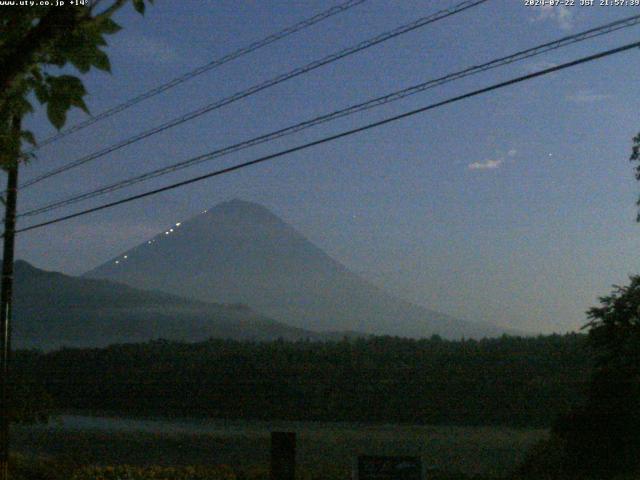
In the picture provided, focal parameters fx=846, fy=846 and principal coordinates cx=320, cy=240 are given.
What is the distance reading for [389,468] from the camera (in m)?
10.0

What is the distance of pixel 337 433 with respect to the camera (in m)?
35.5

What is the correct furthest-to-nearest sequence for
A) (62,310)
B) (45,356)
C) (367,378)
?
(62,310) → (45,356) → (367,378)

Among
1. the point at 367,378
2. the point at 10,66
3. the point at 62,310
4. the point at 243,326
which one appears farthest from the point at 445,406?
the point at 62,310

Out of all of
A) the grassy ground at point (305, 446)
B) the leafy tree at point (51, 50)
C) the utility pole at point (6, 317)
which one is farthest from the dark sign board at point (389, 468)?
the utility pole at point (6, 317)

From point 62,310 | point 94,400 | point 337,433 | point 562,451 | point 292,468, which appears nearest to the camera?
point 292,468

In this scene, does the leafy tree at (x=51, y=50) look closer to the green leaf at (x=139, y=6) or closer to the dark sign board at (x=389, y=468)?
the green leaf at (x=139, y=6)

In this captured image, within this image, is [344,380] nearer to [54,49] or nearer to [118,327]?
[54,49]

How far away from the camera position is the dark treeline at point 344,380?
41656 mm

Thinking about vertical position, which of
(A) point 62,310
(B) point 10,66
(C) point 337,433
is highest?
(A) point 62,310

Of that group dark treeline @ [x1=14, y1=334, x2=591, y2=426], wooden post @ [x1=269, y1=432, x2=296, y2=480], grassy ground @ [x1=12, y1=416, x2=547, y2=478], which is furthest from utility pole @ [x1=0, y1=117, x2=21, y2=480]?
dark treeline @ [x1=14, y1=334, x2=591, y2=426]

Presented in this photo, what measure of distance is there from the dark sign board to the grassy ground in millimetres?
10195

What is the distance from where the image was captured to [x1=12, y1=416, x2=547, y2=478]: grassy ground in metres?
25.0

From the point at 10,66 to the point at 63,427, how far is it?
33.3 metres

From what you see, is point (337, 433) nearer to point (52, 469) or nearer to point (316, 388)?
point (316, 388)
